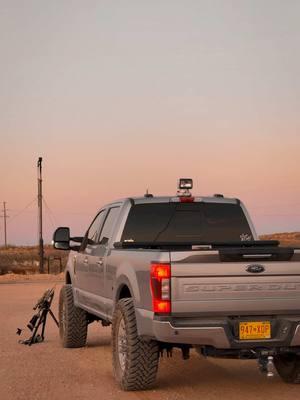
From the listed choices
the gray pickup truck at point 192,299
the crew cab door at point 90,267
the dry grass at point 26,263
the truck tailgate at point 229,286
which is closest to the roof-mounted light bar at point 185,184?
the gray pickup truck at point 192,299

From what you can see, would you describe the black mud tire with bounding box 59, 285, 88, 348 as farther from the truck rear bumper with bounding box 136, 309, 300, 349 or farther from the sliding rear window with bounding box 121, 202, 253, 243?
the truck rear bumper with bounding box 136, 309, 300, 349

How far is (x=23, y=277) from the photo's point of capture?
41906 mm

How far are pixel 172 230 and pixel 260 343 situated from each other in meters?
2.75

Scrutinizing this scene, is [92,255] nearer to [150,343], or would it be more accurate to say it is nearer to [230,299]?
[150,343]

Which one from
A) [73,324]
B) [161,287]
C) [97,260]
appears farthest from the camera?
[73,324]

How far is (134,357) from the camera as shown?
852 centimetres

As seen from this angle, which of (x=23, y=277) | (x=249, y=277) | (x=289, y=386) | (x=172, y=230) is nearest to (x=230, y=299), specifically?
(x=249, y=277)

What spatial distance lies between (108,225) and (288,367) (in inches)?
120

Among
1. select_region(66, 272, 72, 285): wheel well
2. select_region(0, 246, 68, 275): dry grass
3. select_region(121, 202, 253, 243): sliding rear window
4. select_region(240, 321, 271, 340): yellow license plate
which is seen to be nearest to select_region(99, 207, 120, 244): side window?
select_region(121, 202, 253, 243): sliding rear window

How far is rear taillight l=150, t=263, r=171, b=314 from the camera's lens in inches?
308

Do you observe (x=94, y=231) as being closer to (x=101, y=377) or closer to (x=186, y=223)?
(x=186, y=223)

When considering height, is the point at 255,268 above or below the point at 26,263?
above

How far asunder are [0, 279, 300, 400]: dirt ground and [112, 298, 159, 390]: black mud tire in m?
0.13

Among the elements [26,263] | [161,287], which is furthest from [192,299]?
[26,263]
